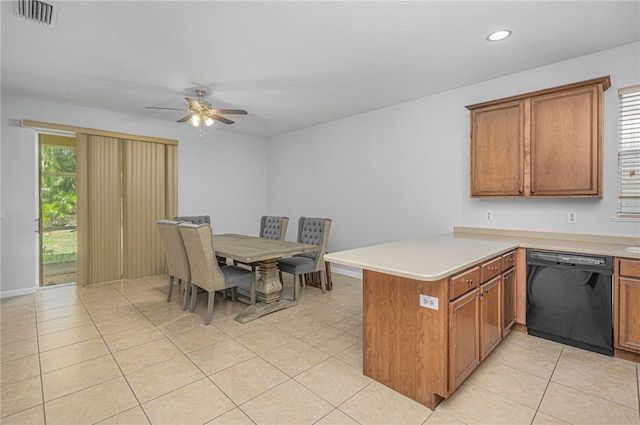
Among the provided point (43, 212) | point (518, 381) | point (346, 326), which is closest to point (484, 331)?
point (518, 381)

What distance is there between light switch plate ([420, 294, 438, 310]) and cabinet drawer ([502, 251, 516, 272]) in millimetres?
1109

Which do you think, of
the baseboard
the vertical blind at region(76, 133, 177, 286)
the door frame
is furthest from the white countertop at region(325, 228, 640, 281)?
the baseboard

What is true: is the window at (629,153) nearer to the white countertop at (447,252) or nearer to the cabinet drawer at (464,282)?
the white countertop at (447,252)

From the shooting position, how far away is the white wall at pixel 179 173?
13.1 ft

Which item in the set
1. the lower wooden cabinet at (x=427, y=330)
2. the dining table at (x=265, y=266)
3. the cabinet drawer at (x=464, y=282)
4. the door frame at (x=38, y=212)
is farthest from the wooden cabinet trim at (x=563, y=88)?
the door frame at (x=38, y=212)

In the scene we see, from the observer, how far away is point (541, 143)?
288 cm

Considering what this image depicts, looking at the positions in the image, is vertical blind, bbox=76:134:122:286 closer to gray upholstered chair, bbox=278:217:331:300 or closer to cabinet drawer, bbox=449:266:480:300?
gray upholstered chair, bbox=278:217:331:300

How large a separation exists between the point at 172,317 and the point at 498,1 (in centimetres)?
401

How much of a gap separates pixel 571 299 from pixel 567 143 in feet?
4.48

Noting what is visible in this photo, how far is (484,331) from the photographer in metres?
2.22


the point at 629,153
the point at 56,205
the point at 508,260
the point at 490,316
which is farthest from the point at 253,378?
the point at 56,205

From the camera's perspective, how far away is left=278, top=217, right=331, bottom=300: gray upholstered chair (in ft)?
12.6

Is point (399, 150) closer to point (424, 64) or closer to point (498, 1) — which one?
point (424, 64)

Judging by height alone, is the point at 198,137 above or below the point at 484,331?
above
